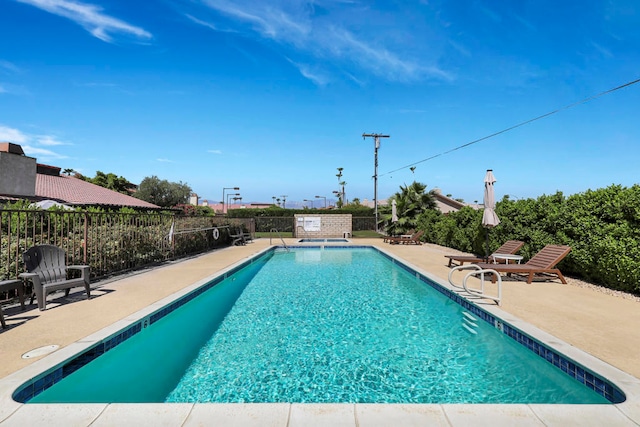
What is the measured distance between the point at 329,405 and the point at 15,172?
583 centimetres

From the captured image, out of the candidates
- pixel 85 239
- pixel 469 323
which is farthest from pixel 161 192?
pixel 469 323

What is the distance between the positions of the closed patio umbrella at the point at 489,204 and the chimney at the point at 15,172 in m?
10.6

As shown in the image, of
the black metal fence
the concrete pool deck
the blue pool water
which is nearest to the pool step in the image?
the blue pool water

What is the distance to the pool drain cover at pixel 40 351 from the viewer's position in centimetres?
336

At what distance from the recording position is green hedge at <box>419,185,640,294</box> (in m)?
6.66

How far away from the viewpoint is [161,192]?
164 feet

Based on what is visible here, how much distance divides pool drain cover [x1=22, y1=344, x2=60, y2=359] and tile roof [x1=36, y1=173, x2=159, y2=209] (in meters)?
17.6

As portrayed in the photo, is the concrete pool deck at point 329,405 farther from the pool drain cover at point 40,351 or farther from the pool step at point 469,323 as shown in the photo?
the pool step at point 469,323

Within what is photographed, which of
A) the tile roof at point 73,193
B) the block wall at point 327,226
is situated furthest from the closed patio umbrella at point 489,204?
the tile roof at point 73,193

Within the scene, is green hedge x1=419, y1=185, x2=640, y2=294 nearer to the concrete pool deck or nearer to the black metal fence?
the concrete pool deck

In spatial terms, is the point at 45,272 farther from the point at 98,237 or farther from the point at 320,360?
the point at 320,360

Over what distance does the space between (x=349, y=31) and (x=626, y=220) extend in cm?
1241

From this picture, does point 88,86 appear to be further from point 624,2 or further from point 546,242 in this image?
point 624,2

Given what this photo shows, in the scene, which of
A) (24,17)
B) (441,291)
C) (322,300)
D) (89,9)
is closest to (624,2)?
(441,291)
